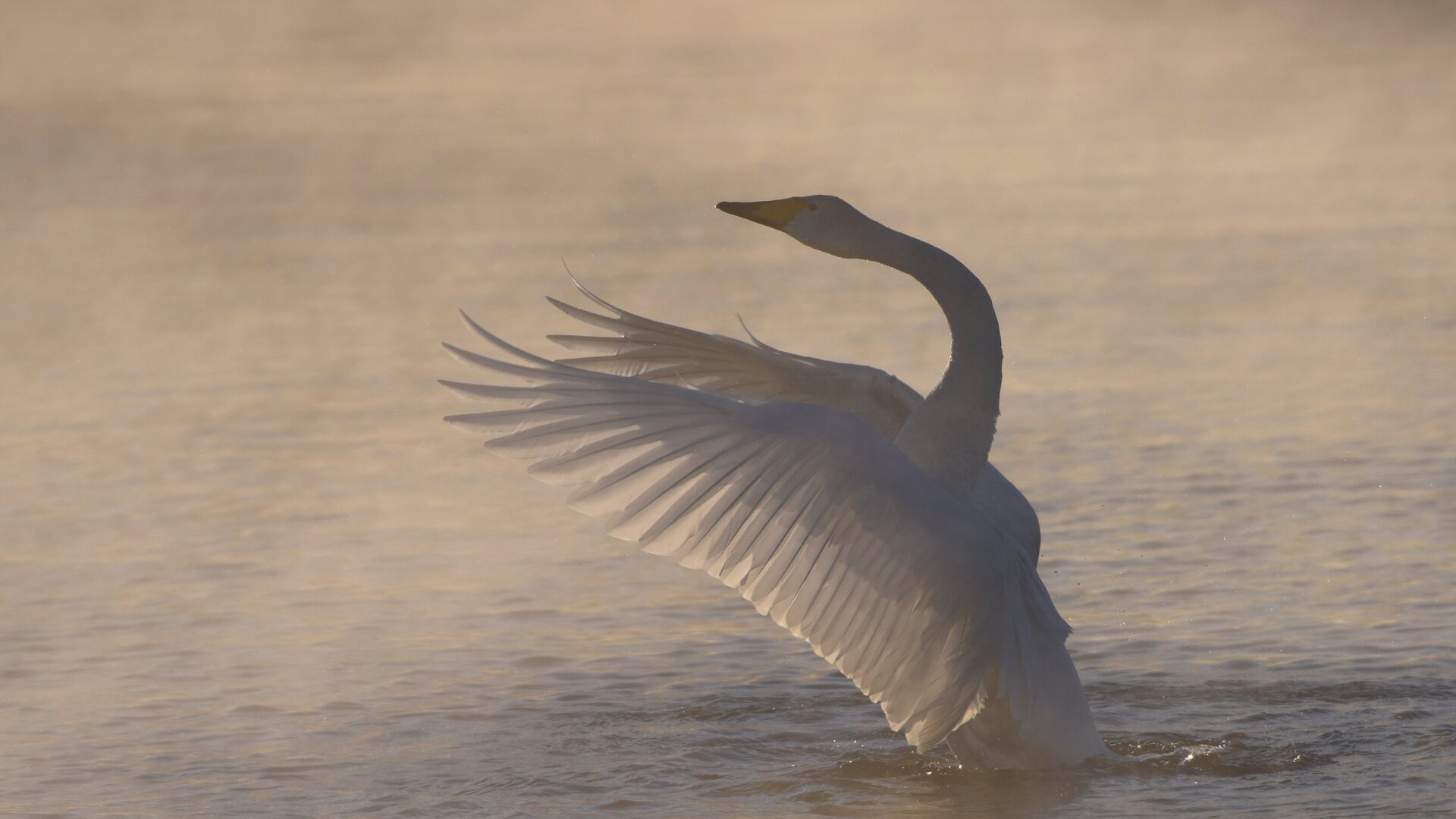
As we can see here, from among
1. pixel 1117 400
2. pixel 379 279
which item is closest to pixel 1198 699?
pixel 1117 400

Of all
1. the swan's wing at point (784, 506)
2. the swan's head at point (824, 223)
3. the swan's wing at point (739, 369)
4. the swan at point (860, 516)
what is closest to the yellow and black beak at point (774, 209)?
the swan's head at point (824, 223)

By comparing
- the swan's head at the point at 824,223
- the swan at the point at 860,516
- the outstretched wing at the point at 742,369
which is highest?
the swan's head at the point at 824,223

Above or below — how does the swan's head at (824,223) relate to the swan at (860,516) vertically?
above

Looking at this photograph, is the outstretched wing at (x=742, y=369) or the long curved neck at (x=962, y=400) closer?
the long curved neck at (x=962, y=400)

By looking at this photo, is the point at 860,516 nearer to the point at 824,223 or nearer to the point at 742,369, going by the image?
the point at 824,223

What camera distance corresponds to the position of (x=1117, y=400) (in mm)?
11211

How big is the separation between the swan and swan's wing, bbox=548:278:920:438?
30.9 inches

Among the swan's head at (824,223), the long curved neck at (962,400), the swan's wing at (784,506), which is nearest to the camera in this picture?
the swan's wing at (784,506)

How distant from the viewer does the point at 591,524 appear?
32.4 ft

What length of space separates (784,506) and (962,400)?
85 cm

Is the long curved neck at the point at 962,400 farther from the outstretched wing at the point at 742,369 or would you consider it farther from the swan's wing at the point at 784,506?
the outstretched wing at the point at 742,369

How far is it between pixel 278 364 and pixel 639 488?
6.80 m

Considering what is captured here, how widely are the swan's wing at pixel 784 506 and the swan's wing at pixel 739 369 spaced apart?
51.2 inches

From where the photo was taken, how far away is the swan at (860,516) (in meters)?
6.21
